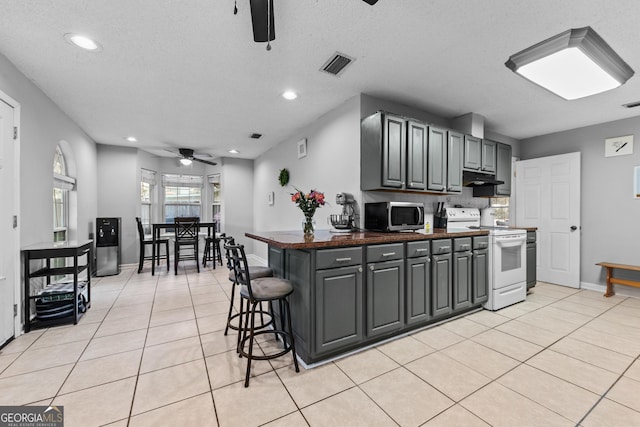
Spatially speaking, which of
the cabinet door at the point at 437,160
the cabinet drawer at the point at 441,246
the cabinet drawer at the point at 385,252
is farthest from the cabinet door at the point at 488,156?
the cabinet drawer at the point at 385,252

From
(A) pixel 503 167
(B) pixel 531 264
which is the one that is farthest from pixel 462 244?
(A) pixel 503 167

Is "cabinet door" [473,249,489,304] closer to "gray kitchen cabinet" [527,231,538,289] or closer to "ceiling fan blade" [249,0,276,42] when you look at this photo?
"gray kitchen cabinet" [527,231,538,289]

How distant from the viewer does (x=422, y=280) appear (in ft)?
8.70

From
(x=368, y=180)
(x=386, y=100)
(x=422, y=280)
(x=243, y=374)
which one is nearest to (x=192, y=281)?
(x=243, y=374)

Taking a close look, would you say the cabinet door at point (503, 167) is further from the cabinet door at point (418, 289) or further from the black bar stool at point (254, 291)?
the black bar stool at point (254, 291)

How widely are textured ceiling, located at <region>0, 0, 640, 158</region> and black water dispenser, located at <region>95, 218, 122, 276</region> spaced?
6.14ft

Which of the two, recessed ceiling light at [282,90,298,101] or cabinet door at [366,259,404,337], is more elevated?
recessed ceiling light at [282,90,298,101]

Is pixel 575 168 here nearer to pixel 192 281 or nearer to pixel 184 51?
pixel 184 51

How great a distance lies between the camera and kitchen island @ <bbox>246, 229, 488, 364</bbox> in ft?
6.78

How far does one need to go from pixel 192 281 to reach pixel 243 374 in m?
3.10

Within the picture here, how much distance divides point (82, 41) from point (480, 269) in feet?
14.5

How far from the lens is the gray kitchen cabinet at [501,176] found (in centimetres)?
410

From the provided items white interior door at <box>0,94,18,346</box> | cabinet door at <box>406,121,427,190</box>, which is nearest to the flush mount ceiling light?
cabinet door at <box>406,121,427,190</box>

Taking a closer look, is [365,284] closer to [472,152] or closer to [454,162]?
Answer: [454,162]
